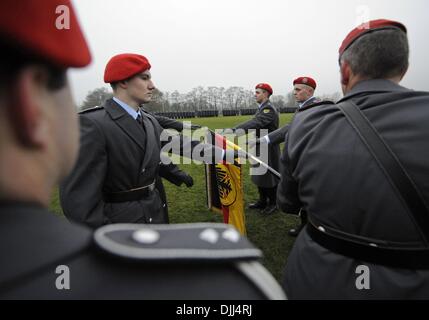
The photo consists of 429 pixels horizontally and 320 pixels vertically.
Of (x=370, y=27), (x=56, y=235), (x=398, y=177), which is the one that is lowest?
(x=398, y=177)

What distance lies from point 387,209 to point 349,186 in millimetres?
210

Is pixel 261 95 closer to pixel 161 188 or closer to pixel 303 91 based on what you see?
pixel 303 91

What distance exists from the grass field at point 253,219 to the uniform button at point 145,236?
3428 mm

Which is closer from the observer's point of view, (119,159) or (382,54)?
(382,54)

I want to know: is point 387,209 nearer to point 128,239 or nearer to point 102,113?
point 128,239

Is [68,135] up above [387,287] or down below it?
above

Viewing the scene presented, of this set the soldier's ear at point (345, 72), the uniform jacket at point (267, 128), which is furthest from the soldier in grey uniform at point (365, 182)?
the uniform jacket at point (267, 128)

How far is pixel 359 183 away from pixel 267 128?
5056 mm

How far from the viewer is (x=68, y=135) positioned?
2.10ft

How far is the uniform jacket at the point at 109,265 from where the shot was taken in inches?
22.0

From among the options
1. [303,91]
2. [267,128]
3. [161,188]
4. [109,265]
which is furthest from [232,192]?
[109,265]

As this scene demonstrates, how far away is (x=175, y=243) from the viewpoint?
74cm

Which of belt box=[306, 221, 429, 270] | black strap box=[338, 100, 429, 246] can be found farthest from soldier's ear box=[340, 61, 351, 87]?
belt box=[306, 221, 429, 270]
